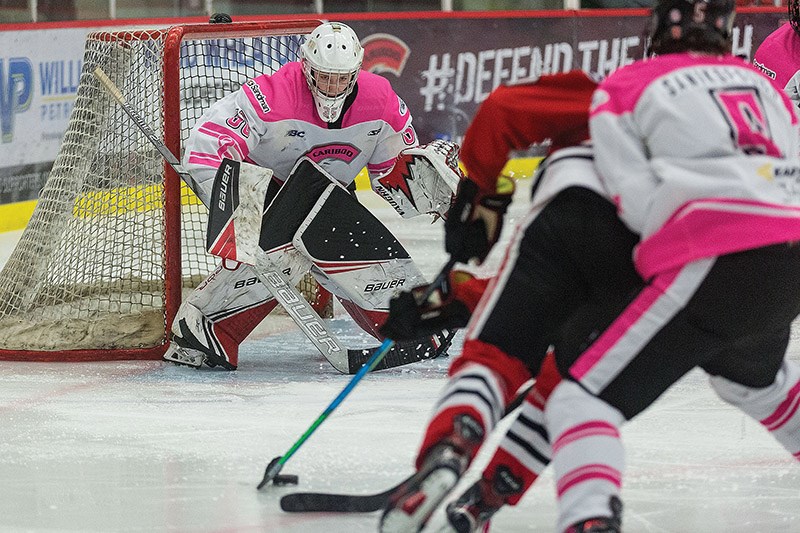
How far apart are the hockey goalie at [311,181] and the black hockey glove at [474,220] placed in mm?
1694

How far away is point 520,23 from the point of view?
26.2 ft

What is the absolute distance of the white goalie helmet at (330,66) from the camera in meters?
3.87

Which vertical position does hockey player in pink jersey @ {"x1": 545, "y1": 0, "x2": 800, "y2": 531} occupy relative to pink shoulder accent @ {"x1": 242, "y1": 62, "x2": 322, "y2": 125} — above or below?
above

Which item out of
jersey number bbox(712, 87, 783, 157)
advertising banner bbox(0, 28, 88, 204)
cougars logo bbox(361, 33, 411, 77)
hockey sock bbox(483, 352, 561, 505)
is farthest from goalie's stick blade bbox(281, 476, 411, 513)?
cougars logo bbox(361, 33, 411, 77)

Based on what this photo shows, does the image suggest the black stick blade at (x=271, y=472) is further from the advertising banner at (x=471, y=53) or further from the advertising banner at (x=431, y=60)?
the advertising banner at (x=471, y=53)

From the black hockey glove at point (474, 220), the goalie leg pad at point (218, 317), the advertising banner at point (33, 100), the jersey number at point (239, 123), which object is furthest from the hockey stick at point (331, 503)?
the advertising banner at point (33, 100)

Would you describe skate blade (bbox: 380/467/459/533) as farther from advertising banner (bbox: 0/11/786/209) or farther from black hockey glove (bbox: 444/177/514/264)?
advertising banner (bbox: 0/11/786/209)

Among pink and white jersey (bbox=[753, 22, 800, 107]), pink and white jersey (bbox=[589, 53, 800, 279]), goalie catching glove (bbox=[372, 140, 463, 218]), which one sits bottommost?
goalie catching glove (bbox=[372, 140, 463, 218])

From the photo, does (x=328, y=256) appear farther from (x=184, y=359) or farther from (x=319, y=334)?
(x=184, y=359)

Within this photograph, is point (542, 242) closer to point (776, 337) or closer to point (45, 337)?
point (776, 337)

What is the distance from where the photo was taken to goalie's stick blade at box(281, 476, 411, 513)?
2.54m

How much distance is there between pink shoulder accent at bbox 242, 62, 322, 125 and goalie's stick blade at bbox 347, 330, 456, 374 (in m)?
0.68

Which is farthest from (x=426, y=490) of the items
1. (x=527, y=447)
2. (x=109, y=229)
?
(x=109, y=229)

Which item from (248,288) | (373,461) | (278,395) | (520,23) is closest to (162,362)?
(248,288)
